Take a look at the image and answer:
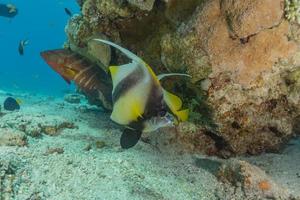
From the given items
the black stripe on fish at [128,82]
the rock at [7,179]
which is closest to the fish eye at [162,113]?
the black stripe on fish at [128,82]

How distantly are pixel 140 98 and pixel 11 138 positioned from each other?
3.01 m

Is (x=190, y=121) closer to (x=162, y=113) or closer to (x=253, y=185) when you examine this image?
(x=253, y=185)

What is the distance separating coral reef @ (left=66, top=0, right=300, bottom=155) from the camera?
4.13 metres

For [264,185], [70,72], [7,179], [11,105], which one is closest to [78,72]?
[70,72]

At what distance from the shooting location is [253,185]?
4176mm

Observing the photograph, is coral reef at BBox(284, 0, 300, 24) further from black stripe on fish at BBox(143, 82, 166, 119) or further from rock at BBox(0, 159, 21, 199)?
rock at BBox(0, 159, 21, 199)

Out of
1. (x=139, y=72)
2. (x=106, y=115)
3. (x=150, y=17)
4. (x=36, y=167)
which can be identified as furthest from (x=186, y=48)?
(x=106, y=115)

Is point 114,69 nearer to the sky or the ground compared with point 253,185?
nearer to the sky

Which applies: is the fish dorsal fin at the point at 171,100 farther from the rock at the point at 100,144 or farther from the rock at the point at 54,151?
A: the rock at the point at 100,144

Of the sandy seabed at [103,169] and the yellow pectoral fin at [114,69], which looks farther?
the sandy seabed at [103,169]

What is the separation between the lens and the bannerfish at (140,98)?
2.42 metres

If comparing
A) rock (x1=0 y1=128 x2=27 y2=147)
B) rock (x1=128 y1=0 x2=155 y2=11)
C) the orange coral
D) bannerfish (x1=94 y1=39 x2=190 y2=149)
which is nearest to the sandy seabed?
rock (x1=0 y1=128 x2=27 y2=147)

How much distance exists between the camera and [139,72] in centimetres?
245

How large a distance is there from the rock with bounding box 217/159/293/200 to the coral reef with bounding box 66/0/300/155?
0.68m
